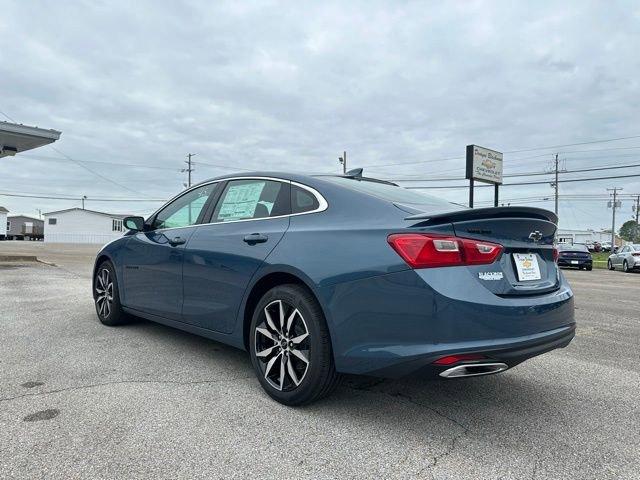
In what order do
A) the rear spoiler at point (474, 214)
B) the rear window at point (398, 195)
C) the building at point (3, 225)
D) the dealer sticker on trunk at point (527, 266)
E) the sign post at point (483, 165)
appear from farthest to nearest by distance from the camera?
the building at point (3, 225), the sign post at point (483, 165), the rear window at point (398, 195), the dealer sticker on trunk at point (527, 266), the rear spoiler at point (474, 214)

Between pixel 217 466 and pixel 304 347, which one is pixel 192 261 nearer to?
pixel 304 347

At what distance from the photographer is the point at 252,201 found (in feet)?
12.7

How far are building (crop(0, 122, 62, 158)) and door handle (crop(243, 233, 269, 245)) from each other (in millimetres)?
14297

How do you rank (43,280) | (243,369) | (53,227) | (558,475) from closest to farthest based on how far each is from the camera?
(558,475) < (243,369) < (43,280) < (53,227)

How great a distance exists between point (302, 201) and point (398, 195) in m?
0.69

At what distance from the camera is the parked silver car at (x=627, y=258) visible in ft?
76.6

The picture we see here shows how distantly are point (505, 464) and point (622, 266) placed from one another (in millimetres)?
26667

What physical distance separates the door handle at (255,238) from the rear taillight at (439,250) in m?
1.07

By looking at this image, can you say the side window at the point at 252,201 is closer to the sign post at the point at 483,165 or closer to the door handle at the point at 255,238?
the door handle at the point at 255,238

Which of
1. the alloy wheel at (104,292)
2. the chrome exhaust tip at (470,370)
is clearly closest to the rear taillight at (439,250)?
the chrome exhaust tip at (470,370)

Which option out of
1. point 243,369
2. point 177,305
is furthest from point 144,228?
point 243,369

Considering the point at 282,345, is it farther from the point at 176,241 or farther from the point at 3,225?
the point at 3,225

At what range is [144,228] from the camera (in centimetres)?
506

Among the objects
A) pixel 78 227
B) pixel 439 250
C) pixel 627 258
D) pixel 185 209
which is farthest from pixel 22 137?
pixel 78 227
